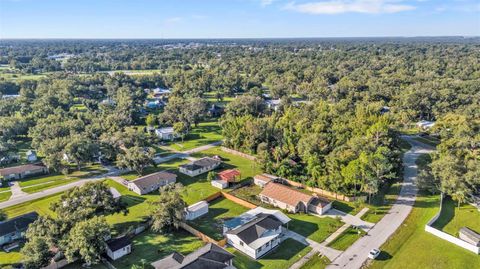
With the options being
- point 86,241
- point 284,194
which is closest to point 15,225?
point 86,241

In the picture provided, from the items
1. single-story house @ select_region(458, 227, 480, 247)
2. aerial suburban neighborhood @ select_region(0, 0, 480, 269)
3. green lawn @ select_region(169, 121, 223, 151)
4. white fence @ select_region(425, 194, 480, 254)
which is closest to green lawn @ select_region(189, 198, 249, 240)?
aerial suburban neighborhood @ select_region(0, 0, 480, 269)

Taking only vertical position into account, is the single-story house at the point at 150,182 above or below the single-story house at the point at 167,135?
below

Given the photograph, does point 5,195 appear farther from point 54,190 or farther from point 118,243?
point 118,243

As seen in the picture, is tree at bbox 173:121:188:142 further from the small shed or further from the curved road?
the curved road

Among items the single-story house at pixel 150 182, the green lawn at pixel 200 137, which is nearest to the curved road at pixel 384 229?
the single-story house at pixel 150 182

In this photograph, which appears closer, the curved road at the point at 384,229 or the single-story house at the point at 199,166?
the curved road at the point at 384,229

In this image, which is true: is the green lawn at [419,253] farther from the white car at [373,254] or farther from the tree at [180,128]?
the tree at [180,128]

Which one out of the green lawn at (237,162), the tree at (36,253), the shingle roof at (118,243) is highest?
the tree at (36,253)

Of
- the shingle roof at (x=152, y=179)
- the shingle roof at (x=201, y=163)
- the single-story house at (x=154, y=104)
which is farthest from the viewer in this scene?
the single-story house at (x=154, y=104)
